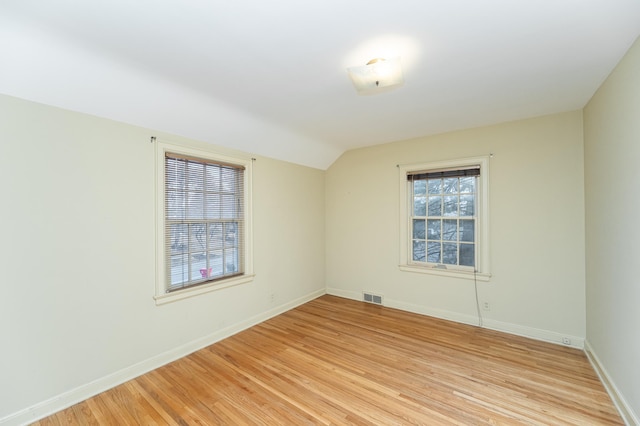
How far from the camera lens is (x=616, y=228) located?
2.12 metres

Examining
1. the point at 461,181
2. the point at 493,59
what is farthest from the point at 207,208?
the point at 461,181

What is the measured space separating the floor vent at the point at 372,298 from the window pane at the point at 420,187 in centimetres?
175

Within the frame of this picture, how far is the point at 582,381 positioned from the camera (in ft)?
7.73

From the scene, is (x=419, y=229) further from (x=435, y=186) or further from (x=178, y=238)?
(x=178, y=238)

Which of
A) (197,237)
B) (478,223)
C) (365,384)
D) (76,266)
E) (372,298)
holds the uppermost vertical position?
(478,223)

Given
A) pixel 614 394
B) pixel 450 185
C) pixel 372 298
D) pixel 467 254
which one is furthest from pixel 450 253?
pixel 614 394

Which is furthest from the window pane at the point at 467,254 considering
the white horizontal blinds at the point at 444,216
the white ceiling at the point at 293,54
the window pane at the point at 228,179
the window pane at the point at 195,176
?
the window pane at the point at 195,176

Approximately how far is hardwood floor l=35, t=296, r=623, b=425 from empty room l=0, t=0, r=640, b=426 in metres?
0.02

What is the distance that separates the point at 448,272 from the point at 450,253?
27 centimetres

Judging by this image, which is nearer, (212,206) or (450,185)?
(212,206)

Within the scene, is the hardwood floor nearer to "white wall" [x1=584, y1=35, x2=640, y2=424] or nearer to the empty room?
the empty room

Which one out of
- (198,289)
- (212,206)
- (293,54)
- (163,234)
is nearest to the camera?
(293,54)

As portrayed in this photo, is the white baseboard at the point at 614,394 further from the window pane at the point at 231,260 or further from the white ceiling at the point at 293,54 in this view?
the window pane at the point at 231,260

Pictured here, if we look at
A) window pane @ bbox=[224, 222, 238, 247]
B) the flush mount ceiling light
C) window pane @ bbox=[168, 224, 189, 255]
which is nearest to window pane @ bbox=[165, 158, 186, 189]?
window pane @ bbox=[168, 224, 189, 255]
